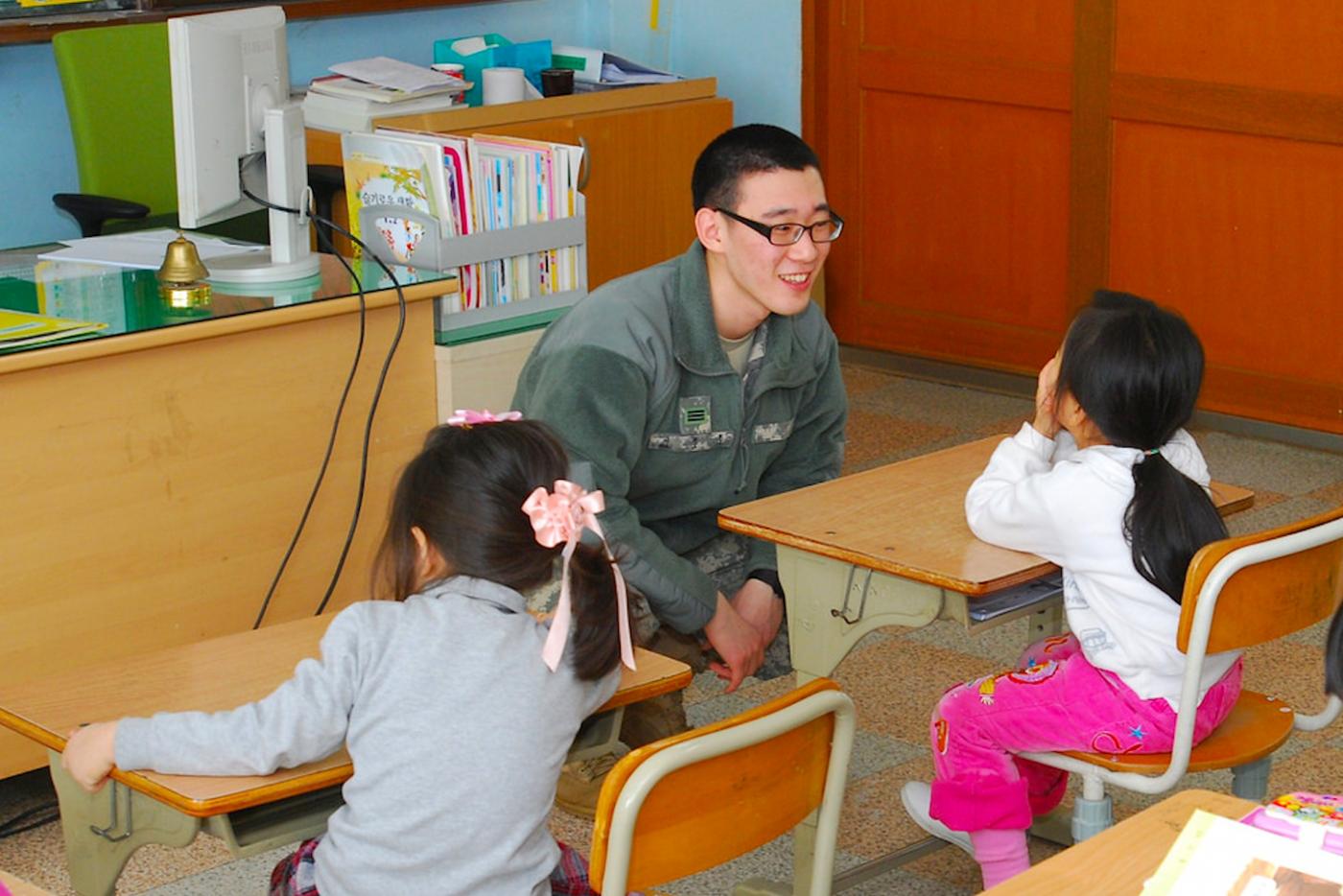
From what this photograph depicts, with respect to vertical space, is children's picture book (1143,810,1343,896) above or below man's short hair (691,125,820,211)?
below

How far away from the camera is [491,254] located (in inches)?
124

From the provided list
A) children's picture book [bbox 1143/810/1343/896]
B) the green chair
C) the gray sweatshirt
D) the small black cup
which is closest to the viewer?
children's picture book [bbox 1143/810/1343/896]

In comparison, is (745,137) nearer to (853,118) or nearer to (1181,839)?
(1181,839)

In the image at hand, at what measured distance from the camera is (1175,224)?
4852 mm

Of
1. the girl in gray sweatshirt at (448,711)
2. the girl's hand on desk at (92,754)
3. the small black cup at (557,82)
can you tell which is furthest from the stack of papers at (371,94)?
the girl's hand on desk at (92,754)

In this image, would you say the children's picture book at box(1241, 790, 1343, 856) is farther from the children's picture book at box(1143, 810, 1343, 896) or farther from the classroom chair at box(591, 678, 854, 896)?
the classroom chair at box(591, 678, 854, 896)

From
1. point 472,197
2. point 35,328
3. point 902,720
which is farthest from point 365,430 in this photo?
point 902,720

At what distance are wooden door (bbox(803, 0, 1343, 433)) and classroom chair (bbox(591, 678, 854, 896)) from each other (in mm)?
3215

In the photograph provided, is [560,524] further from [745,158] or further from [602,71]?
[602,71]

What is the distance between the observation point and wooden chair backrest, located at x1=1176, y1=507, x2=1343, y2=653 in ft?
6.87

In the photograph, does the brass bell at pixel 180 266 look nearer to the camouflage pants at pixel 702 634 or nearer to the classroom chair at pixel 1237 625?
the camouflage pants at pixel 702 634

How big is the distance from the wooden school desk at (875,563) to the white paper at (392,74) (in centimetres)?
255

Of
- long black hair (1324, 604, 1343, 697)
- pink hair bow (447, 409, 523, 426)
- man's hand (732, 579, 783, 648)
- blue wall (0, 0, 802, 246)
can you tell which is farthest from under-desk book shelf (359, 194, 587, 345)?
blue wall (0, 0, 802, 246)

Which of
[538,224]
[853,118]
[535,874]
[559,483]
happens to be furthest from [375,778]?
[853,118]
